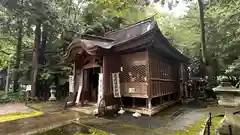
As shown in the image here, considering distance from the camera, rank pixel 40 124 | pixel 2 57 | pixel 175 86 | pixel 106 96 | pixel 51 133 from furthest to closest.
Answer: pixel 2 57
pixel 175 86
pixel 106 96
pixel 40 124
pixel 51 133

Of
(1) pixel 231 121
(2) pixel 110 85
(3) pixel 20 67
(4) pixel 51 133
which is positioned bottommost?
(4) pixel 51 133

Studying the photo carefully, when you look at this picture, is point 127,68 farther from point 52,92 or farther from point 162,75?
point 52,92

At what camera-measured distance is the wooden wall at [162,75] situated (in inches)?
324

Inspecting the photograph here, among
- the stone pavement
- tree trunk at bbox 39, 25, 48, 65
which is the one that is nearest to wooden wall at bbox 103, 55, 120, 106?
the stone pavement

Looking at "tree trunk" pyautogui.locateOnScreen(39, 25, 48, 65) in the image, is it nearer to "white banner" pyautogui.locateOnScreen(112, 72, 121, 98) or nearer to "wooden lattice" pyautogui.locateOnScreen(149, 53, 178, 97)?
"white banner" pyautogui.locateOnScreen(112, 72, 121, 98)

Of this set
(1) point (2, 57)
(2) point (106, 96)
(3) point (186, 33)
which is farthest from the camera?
(1) point (2, 57)

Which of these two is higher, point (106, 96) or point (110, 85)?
point (110, 85)

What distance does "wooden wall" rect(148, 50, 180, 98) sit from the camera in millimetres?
8242

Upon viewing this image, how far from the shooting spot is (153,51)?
8.66 m

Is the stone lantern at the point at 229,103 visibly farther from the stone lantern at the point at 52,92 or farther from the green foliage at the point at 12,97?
the green foliage at the point at 12,97

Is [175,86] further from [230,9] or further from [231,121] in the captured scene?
[231,121]

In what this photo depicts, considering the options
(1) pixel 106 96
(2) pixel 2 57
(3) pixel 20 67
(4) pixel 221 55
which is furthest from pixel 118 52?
(2) pixel 2 57

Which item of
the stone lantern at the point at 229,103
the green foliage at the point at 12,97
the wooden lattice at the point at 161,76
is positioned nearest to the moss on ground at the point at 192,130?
Result: the stone lantern at the point at 229,103

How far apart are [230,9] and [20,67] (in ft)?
50.0
